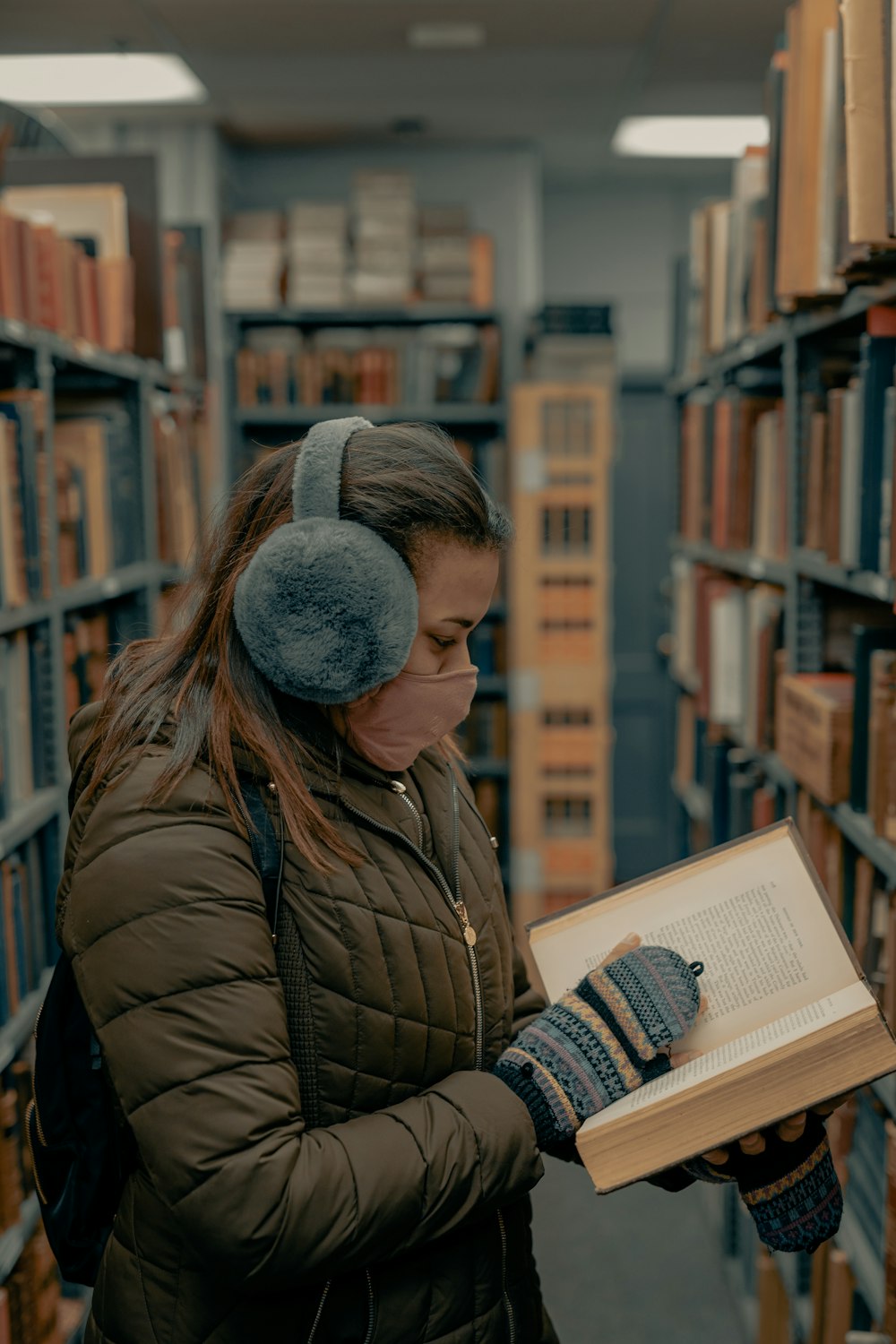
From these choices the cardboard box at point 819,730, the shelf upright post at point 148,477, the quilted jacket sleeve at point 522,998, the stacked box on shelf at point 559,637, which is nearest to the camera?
the quilted jacket sleeve at point 522,998

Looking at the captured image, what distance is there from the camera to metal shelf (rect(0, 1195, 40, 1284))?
5.99 ft

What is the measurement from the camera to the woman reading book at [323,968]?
859mm

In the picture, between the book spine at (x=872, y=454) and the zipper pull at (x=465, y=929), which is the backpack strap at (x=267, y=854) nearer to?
the zipper pull at (x=465, y=929)

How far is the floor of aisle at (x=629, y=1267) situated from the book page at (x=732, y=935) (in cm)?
162

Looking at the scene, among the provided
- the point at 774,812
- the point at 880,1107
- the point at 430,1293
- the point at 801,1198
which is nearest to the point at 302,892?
the point at 430,1293

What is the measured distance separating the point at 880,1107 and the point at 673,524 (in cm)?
242

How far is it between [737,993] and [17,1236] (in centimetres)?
140

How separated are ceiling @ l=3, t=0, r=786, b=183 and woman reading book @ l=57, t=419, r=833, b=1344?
353 centimetres

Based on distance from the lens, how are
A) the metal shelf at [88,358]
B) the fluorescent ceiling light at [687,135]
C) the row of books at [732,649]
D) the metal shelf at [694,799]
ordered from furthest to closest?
1. the fluorescent ceiling light at [687,135]
2. the metal shelf at [694,799]
3. the row of books at [732,649]
4. the metal shelf at [88,358]

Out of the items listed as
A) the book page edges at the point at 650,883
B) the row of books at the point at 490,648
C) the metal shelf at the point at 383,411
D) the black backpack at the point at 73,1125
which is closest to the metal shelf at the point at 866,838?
the book page edges at the point at 650,883

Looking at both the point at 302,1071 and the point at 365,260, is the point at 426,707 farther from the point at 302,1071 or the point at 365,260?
the point at 365,260

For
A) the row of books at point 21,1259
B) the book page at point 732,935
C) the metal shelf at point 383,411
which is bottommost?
the row of books at point 21,1259

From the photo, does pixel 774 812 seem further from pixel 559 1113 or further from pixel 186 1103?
pixel 186 1103

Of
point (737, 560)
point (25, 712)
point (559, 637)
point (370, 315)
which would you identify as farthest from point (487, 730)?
point (25, 712)
